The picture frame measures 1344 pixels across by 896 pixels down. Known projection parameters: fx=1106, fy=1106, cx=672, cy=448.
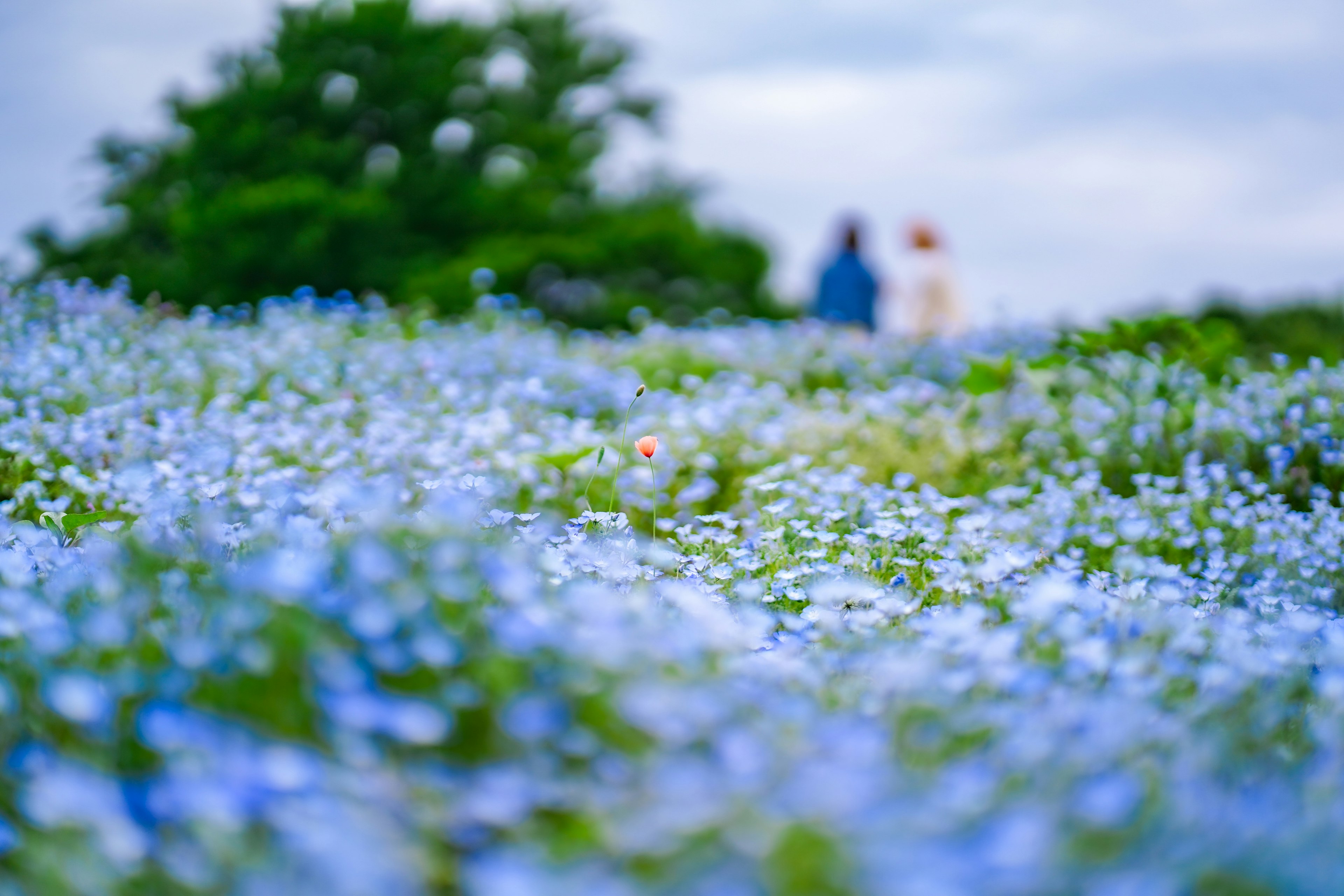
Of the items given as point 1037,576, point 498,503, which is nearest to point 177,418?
point 498,503

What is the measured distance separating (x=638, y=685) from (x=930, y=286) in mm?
10996

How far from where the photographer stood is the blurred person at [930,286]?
39.6 feet

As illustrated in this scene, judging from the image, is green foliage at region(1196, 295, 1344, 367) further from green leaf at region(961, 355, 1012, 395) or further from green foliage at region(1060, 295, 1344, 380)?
green leaf at region(961, 355, 1012, 395)

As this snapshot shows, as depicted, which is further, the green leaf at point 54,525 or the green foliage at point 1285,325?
the green foliage at point 1285,325

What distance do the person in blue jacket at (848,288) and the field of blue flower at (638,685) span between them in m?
7.90

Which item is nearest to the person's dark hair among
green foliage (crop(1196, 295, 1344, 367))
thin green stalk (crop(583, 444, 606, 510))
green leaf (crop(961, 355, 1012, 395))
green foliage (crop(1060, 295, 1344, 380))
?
green foliage (crop(1060, 295, 1344, 380))

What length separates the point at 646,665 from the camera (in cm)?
180

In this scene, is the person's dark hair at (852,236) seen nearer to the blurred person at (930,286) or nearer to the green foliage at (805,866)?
the blurred person at (930,286)

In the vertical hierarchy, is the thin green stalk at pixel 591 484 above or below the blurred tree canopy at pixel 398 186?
below

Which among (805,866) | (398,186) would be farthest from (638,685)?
(398,186)

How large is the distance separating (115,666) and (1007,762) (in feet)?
5.33

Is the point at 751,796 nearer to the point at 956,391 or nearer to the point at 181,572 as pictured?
the point at 181,572

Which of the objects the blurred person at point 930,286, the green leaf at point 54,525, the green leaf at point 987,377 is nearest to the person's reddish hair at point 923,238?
the blurred person at point 930,286

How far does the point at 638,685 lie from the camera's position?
1707mm
